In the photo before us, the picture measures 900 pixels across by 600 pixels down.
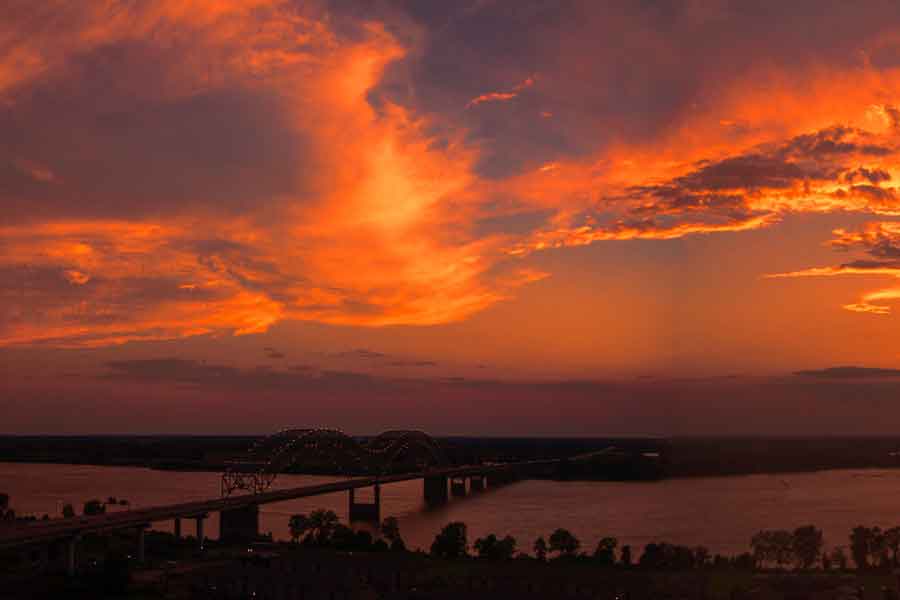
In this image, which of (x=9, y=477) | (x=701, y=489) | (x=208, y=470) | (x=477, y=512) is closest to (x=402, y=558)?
(x=477, y=512)

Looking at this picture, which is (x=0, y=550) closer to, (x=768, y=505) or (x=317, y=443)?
(x=768, y=505)

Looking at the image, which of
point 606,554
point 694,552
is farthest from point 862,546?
point 606,554

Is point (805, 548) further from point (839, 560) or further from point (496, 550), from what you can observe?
point (496, 550)

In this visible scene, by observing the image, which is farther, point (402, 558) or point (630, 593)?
point (402, 558)

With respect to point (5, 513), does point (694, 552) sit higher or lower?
lower

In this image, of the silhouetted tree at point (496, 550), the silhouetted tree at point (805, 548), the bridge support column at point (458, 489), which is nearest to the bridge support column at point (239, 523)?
the silhouetted tree at point (496, 550)
